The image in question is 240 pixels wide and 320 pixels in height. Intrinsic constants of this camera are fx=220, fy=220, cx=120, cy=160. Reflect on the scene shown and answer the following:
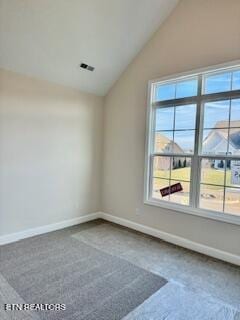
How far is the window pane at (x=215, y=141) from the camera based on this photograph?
2.99m

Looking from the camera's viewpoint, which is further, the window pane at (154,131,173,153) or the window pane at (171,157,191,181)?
the window pane at (154,131,173,153)

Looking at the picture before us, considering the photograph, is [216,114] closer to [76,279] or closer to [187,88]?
[187,88]

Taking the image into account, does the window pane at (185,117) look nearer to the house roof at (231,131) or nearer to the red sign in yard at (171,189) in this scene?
the house roof at (231,131)

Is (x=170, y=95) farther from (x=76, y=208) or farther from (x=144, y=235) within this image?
(x=76, y=208)

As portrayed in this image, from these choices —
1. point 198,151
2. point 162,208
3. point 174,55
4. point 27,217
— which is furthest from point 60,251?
point 174,55

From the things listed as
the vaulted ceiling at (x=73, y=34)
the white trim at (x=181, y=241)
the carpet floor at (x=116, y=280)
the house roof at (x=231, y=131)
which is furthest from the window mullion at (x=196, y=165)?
the vaulted ceiling at (x=73, y=34)

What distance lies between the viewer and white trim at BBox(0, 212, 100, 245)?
323 cm

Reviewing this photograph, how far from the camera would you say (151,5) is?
3176 mm

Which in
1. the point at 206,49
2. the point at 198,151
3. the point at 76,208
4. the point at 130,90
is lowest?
the point at 76,208

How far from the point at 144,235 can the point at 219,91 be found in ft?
8.09

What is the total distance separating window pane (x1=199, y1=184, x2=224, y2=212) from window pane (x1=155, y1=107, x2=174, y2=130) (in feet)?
3.60

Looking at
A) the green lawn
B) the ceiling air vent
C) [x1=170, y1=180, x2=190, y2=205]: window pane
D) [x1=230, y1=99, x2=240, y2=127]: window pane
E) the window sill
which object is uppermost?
the ceiling air vent

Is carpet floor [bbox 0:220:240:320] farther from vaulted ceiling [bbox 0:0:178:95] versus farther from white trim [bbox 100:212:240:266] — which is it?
vaulted ceiling [bbox 0:0:178:95]

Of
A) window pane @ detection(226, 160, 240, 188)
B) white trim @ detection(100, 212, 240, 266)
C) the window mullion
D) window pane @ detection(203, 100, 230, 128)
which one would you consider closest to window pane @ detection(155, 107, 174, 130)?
the window mullion
